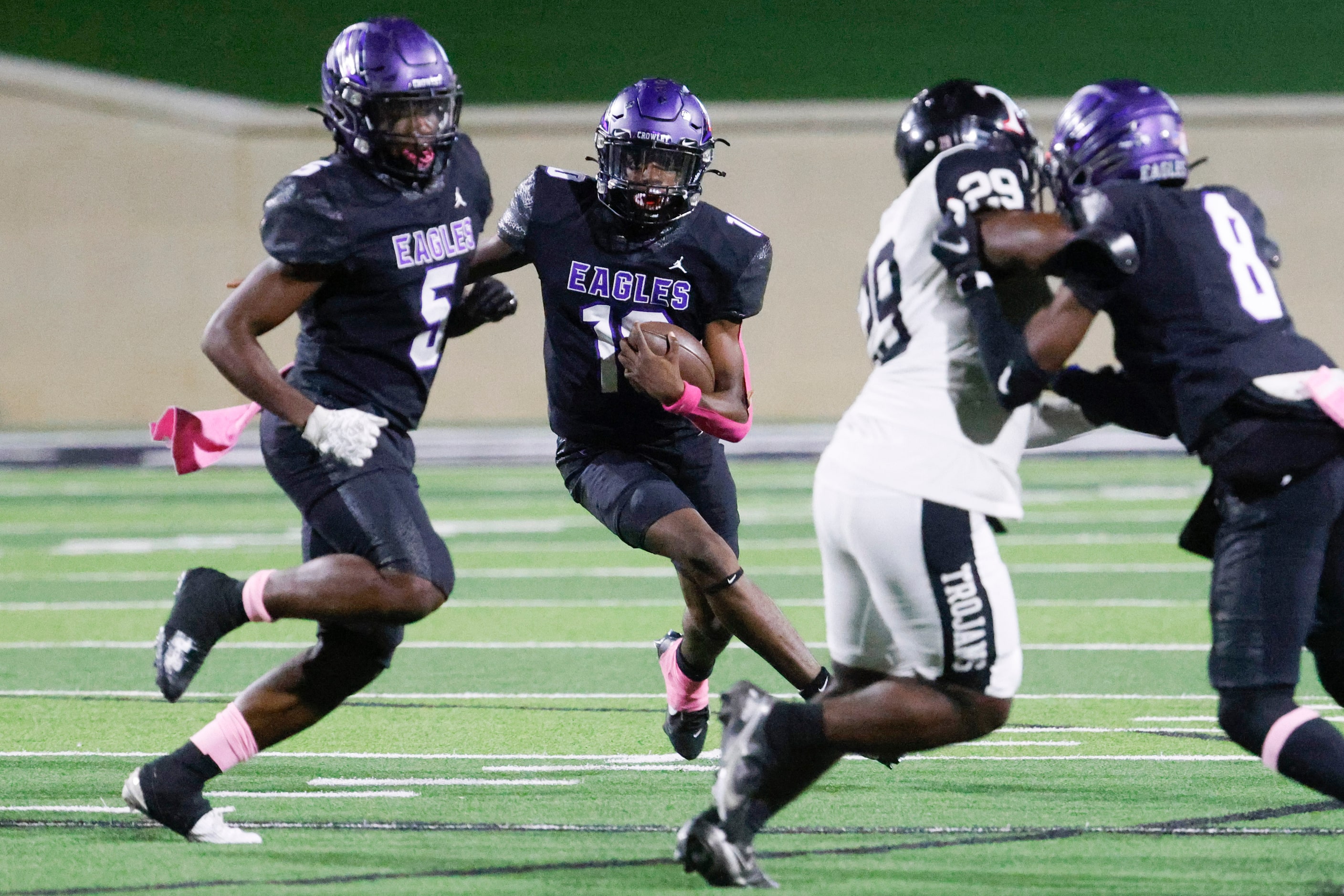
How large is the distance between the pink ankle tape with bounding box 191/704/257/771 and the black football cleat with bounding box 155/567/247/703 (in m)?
0.10

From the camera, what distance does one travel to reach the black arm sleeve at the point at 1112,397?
332 centimetres

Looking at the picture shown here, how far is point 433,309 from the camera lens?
3.96 meters

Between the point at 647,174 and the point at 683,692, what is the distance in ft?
4.37

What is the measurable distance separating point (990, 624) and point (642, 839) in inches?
39.5

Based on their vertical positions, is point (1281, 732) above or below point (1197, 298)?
below

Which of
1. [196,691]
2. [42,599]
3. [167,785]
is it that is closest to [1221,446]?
[167,785]

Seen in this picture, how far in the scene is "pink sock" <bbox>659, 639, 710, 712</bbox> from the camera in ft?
14.9

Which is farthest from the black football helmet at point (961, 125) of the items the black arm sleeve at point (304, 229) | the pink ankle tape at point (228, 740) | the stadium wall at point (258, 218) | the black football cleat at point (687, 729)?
the stadium wall at point (258, 218)

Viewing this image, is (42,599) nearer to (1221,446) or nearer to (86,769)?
(86,769)

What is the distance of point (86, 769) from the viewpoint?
450cm

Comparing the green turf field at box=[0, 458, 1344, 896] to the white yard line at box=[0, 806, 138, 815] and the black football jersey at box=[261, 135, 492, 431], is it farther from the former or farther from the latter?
the black football jersey at box=[261, 135, 492, 431]

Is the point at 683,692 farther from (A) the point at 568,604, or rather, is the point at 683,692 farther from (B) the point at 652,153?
(A) the point at 568,604

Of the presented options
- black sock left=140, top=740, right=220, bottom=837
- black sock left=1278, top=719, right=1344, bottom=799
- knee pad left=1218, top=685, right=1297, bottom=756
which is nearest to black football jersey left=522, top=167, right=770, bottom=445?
black sock left=140, top=740, right=220, bottom=837

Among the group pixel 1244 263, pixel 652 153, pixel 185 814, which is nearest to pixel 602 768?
pixel 185 814
